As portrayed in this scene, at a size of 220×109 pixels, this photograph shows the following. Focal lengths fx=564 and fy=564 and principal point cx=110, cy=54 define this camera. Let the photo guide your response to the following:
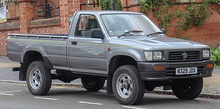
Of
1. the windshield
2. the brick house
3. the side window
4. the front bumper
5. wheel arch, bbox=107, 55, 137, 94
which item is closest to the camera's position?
the front bumper

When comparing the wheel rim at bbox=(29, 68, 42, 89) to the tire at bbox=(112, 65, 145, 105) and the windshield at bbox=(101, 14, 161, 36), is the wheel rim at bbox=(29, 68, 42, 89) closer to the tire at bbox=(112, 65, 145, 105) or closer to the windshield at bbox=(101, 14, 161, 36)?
the windshield at bbox=(101, 14, 161, 36)

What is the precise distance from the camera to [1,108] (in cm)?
1166

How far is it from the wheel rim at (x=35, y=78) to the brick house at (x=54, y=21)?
946cm

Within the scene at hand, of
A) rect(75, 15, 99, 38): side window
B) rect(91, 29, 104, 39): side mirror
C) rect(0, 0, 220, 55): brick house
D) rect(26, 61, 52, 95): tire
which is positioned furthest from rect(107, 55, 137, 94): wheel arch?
rect(0, 0, 220, 55): brick house

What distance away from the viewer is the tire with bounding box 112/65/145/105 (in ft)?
36.2

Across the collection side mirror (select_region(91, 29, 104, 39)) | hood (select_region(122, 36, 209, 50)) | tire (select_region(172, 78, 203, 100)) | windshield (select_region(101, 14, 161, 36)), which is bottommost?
tire (select_region(172, 78, 203, 100))

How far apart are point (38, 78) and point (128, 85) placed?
3.27m

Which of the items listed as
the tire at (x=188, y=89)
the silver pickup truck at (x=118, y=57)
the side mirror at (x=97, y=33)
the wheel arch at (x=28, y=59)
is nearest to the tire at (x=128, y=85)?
the silver pickup truck at (x=118, y=57)

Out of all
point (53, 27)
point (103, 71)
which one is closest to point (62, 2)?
point (53, 27)

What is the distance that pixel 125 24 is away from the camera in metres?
12.5

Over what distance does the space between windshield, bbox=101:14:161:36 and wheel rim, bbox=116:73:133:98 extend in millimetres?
1148

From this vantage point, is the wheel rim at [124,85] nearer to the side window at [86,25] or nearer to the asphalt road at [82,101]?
the asphalt road at [82,101]

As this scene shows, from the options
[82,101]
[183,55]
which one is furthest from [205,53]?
[82,101]

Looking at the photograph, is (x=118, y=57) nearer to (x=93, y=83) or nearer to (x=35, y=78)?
(x=35, y=78)
